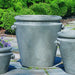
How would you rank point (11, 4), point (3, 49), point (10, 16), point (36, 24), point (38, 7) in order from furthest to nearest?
1. point (38, 7)
2. point (11, 4)
3. point (10, 16)
4. point (36, 24)
5. point (3, 49)

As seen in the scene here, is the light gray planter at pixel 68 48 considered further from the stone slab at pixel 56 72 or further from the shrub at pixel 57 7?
the shrub at pixel 57 7

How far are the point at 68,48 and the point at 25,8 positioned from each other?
5.03 m

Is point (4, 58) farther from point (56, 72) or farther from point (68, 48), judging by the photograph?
point (68, 48)

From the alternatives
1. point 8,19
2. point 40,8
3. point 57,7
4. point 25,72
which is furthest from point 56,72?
point 57,7

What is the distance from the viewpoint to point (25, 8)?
8.43m

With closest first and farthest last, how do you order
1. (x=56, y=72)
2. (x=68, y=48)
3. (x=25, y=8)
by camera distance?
1. (x=68, y=48)
2. (x=56, y=72)
3. (x=25, y=8)

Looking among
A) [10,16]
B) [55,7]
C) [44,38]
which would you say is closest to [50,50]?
[44,38]

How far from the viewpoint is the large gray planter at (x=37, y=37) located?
398 centimetres

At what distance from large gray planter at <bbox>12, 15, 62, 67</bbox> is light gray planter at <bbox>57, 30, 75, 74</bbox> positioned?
0.32m

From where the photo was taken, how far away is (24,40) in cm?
409

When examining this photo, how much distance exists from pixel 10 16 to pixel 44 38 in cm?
390

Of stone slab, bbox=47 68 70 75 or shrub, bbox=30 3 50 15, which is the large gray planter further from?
shrub, bbox=30 3 50 15

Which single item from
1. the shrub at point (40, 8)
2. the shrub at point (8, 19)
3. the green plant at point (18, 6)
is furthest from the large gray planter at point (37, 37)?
the shrub at point (40, 8)

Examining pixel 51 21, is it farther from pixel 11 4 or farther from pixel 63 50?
pixel 11 4
